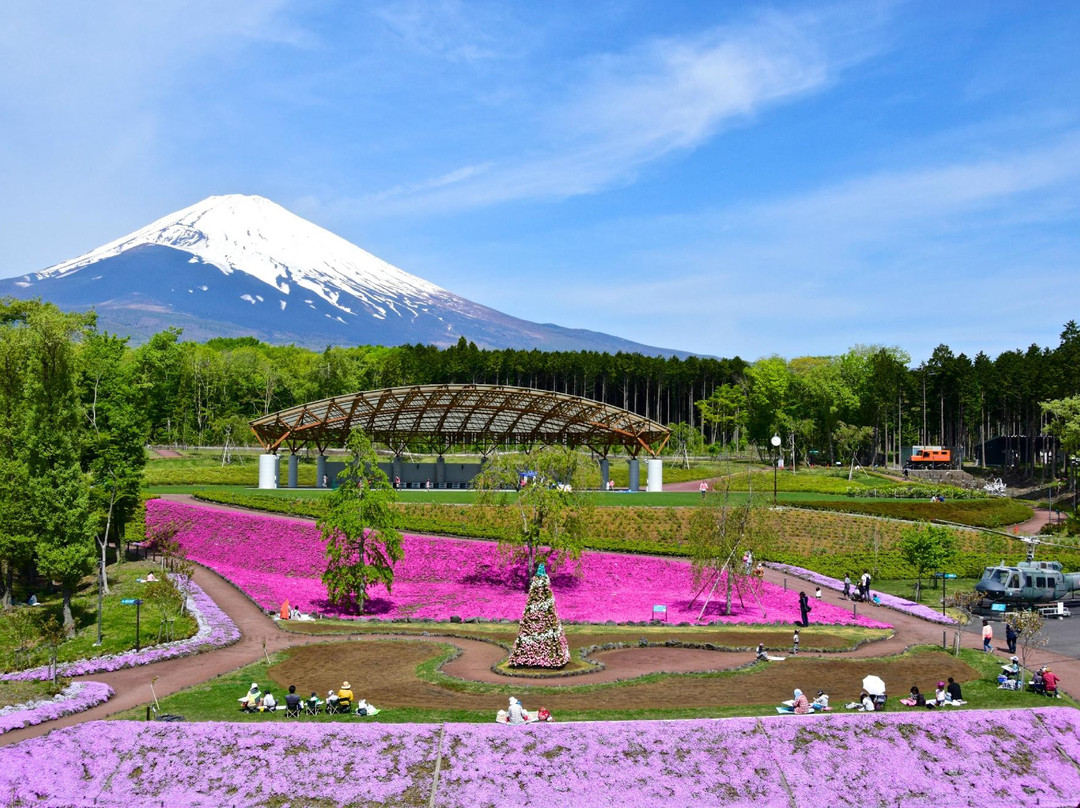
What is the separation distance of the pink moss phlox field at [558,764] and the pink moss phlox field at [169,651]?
25.8ft

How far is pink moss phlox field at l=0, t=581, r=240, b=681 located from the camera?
2844cm

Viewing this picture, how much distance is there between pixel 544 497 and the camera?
141ft

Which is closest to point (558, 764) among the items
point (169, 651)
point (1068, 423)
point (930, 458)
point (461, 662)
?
point (461, 662)

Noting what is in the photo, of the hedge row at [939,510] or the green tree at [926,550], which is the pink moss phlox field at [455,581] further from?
the hedge row at [939,510]

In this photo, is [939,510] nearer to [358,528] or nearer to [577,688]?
[358,528]

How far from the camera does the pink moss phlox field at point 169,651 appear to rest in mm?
28438

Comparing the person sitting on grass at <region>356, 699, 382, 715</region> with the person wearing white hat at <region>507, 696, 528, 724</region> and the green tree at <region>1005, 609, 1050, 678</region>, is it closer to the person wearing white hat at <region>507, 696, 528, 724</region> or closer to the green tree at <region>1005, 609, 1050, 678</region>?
the person wearing white hat at <region>507, 696, 528, 724</region>

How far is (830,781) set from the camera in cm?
2041

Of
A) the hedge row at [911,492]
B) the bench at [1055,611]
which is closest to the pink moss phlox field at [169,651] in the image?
the bench at [1055,611]

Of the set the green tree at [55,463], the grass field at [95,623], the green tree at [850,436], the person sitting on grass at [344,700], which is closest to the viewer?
the person sitting on grass at [344,700]

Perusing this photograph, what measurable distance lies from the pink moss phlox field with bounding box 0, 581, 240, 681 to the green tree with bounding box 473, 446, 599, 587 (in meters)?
14.0

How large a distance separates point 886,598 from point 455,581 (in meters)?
20.7

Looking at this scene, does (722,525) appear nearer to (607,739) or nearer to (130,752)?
(607,739)

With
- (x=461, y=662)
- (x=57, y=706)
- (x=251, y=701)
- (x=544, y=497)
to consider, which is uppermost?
(x=544, y=497)
